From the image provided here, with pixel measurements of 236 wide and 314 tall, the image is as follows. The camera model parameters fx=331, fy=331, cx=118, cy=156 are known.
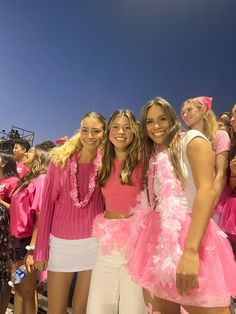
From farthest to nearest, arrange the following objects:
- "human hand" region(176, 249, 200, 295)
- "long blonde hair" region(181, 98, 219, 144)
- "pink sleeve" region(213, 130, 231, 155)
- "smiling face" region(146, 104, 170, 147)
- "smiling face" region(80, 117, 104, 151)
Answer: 1. "long blonde hair" region(181, 98, 219, 144)
2. "pink sleeve" region(213, 130, 231, 155)
3. "smiling face" region(80, 117, 104, 151)
4. "smiling face" region(146, 104, 170, 147)
5. "human hand" region(176, 249, 200, 295)

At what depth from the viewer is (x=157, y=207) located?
182cm

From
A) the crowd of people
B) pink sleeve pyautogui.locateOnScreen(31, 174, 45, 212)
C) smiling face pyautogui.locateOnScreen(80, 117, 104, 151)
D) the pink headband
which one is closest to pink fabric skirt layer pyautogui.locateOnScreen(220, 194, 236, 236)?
the crowd of people

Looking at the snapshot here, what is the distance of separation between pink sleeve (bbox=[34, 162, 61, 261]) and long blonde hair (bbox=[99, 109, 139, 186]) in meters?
0.40

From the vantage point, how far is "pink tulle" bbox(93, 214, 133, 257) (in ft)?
7.16

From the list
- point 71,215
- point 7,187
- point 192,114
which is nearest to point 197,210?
point 71,215

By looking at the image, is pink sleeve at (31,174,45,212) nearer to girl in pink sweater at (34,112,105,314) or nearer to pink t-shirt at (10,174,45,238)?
pink t-shirt at (10,174,45,238)

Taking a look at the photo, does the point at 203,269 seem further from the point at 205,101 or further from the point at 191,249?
the point at 205,101

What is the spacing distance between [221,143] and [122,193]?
114cm

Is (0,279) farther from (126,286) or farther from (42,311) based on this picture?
(42,311)

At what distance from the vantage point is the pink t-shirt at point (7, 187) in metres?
3.70

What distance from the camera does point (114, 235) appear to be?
221 centimetres

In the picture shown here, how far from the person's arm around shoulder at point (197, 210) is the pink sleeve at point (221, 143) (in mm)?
1330

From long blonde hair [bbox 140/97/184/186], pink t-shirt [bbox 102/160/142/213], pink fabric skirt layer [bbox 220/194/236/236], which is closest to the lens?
long blonde hair [bbox 140/97/184/186]

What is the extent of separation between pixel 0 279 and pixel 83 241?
0.73 m
